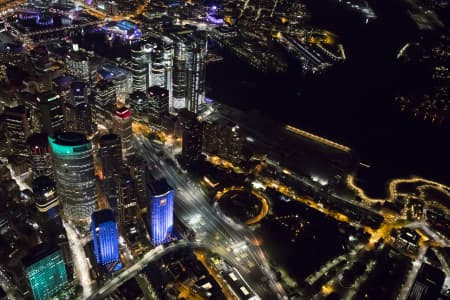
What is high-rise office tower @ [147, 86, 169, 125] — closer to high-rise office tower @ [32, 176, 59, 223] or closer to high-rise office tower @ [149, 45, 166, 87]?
high-rise office tower @ [149, 45, 166, 87]

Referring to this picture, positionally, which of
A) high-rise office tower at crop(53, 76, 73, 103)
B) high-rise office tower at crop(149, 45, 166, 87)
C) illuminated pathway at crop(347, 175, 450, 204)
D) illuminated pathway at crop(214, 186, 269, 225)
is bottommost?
illuminated pathway at crop(214, 186, 269, 225)

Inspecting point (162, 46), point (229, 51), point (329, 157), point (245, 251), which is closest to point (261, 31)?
point (229, 51)

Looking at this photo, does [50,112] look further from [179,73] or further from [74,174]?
[179,73]

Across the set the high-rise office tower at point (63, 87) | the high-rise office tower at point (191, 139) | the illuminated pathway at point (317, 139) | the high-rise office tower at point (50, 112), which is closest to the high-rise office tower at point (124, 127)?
the high-rise office tower at point (191, 139)

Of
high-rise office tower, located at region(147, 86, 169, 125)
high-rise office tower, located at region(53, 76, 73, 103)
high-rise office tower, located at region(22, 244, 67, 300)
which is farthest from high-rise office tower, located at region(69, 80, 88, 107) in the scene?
high-rise office tower, located at region(22, 244, 67, 300)

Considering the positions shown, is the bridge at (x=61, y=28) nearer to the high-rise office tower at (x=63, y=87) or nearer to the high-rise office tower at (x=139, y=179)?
the high-rise office tower at (x=63, y=87)

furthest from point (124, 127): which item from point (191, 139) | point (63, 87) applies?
point (63, 87)
